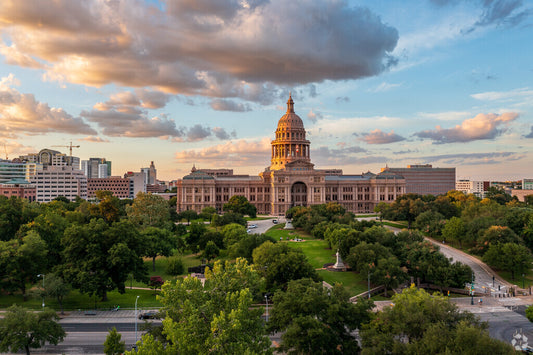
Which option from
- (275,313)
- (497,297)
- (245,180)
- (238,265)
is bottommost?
(497,297)

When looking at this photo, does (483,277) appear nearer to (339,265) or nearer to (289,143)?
(339,265)

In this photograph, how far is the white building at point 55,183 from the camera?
17888 cm

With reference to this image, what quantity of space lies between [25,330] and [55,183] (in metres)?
167

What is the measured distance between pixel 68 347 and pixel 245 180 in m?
139

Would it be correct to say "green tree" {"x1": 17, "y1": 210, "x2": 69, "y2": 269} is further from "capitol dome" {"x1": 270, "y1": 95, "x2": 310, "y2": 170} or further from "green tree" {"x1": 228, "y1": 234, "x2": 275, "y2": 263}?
"capitol dome" {"x1": 270, "y1": 95, "x2": 310, "y2": 170}

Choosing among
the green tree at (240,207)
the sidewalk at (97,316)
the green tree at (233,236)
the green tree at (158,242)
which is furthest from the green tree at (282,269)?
the green tree at (240,207)

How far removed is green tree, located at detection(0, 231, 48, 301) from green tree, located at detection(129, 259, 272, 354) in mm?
33918

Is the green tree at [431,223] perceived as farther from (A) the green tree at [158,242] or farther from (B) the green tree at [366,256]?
(A) the green tree at [158,242]

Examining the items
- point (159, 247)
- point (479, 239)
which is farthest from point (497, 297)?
point (159, 247)

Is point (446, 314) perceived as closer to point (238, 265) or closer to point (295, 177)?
point (238, 265)

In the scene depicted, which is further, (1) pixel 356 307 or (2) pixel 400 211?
(2) pixel 400 211

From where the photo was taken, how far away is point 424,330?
31938 millimetres

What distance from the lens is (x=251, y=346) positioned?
2775cm

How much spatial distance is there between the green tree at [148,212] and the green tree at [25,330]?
1974 inches
